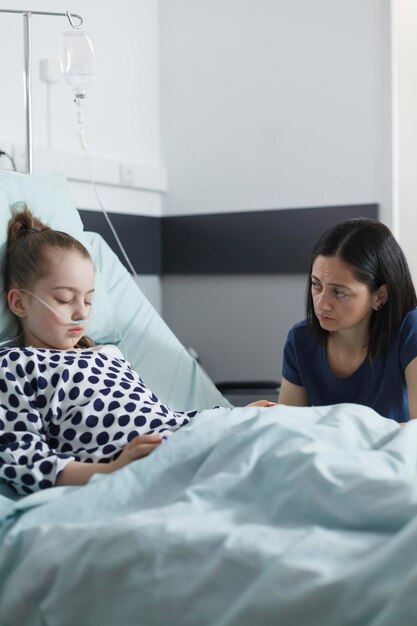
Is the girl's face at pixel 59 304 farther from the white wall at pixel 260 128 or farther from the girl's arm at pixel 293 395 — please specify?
the white wall at pixel 260 128

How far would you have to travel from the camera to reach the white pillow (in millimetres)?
2158

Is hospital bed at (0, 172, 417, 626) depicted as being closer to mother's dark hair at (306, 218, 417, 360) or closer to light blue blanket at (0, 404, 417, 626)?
light blue blanket at (0, 404, 417, 626)

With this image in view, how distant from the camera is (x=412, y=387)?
6.89ft

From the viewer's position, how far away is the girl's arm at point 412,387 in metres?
2.09

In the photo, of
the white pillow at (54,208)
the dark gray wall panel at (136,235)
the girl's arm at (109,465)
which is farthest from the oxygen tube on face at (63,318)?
the dark gray wall panel at (136,235)

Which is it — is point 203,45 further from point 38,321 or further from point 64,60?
point 38,321

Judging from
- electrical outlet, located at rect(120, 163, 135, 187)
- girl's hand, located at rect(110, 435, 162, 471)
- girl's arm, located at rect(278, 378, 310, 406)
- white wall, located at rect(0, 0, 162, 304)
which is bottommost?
girl's arm, located at rect(278, 378, 310, 406)

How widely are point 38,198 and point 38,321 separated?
18.0 inches

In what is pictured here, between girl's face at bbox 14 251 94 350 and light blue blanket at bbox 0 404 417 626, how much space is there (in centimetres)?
48

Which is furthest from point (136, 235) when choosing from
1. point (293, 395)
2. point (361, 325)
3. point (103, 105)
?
point (361, 325)

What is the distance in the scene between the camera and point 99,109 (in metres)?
3.35

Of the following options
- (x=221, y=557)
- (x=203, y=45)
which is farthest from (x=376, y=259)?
(x=203, y=45)

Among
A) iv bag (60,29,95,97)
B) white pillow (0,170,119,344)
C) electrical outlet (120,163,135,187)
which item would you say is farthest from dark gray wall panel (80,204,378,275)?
white pillow (0,170,119,344)

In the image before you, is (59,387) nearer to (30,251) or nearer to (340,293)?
(30,251)
